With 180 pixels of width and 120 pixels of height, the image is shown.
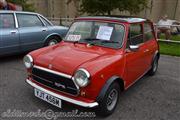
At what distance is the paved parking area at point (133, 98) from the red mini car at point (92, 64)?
1.09ft

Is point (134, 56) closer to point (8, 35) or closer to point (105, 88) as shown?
point (105, 88)

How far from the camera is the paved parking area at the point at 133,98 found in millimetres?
3652

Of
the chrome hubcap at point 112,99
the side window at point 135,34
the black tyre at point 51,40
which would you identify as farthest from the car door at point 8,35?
the chrome hubcap at point 112,99

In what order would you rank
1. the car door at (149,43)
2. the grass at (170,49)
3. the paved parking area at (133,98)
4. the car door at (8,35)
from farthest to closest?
the grass at (170,49) → the car door at (8,35) → the car door at (149,43) → the paved parking area at (133,98)

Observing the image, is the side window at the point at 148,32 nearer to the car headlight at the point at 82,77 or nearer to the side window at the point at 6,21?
the car headlight at the point at 82,77

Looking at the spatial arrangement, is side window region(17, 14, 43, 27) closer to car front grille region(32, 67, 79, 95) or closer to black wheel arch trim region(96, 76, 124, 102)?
car front grille region(32, 67, 79, 95)

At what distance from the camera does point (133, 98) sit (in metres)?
4.28

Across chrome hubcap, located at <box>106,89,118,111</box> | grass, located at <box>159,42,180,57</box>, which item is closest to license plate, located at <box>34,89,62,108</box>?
chrome hubcap, located at <box>106,89,118,111</box>

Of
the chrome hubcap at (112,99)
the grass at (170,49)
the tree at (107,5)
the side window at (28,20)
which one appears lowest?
the grass at (170,49)

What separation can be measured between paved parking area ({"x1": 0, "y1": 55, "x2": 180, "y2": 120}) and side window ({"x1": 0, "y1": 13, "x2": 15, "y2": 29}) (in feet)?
4.02

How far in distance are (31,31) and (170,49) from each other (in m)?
5.72

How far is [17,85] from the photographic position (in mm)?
4742

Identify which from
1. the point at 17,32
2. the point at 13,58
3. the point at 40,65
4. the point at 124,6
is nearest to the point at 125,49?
the point at 40,65

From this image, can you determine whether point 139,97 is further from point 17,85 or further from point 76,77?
point 17,85
